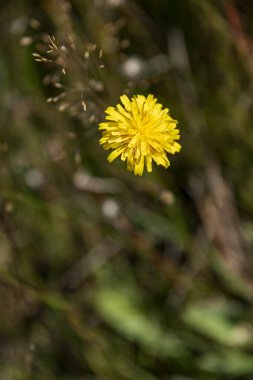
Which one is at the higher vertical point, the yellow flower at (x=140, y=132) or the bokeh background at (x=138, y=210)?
the bokeh background at (x=138, y=210)

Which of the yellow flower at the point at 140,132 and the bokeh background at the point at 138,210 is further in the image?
the bokeh background at the point at 138,210

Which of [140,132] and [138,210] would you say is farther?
[138,210]

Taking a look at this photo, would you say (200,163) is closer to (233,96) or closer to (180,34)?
(233,96)

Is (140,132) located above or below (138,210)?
below
